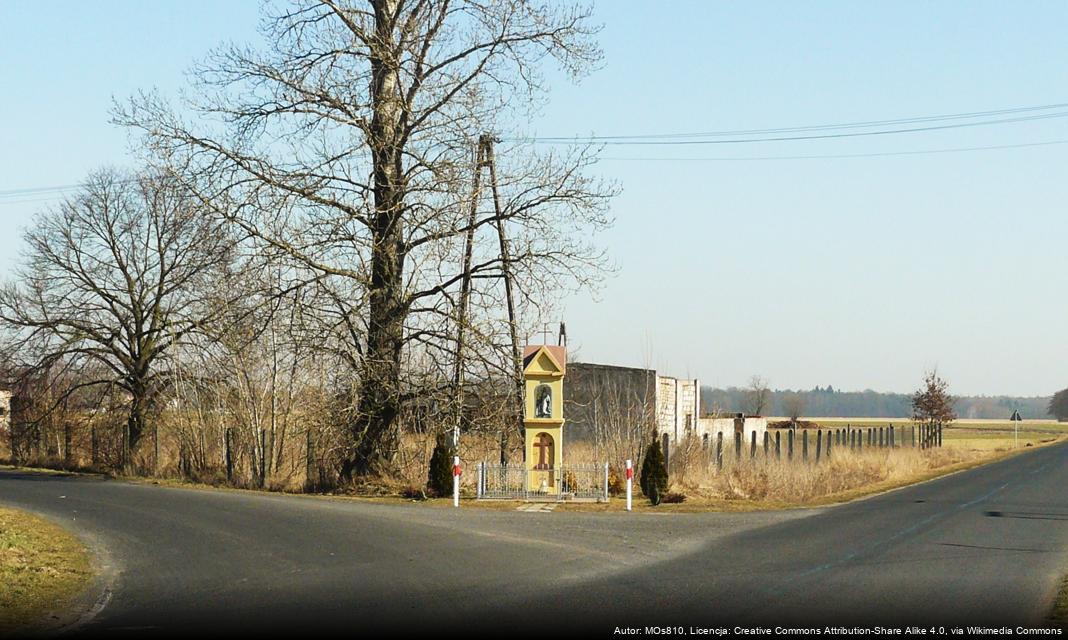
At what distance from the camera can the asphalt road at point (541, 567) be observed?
1090 centimetres

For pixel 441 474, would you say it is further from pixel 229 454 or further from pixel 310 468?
pixel 229 454

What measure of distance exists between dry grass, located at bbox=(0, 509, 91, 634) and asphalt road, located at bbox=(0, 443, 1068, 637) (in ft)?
1.35

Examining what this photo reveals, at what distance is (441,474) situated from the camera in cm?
2680

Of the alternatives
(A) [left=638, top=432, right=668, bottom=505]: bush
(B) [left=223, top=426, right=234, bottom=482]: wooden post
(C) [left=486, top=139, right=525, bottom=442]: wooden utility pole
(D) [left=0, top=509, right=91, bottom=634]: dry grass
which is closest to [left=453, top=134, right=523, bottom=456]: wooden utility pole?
(C) [left=486, top=139, right=525, bottom=442]: wooden utility pole

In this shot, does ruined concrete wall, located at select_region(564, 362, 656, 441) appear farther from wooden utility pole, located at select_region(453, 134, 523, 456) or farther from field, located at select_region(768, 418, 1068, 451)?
field, located at select_region(768, 418, 1068, 451)

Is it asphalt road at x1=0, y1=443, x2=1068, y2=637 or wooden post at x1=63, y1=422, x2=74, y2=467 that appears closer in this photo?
asphalt road at x1=0, y1=443, x2=1068, y2=637

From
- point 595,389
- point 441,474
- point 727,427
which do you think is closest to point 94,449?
point 595,389

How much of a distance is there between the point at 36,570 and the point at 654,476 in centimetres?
1440

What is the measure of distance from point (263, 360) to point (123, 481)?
208 inches

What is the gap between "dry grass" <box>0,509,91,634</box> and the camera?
39.0 feet

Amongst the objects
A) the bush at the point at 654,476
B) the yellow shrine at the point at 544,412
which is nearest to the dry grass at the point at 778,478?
the bush at the point at 654,476

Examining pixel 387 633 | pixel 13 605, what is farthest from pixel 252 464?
pixel 387 633

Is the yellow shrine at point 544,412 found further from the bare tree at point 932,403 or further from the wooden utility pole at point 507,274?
the bare tree at point 932,403

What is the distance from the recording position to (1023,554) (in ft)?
55.2
